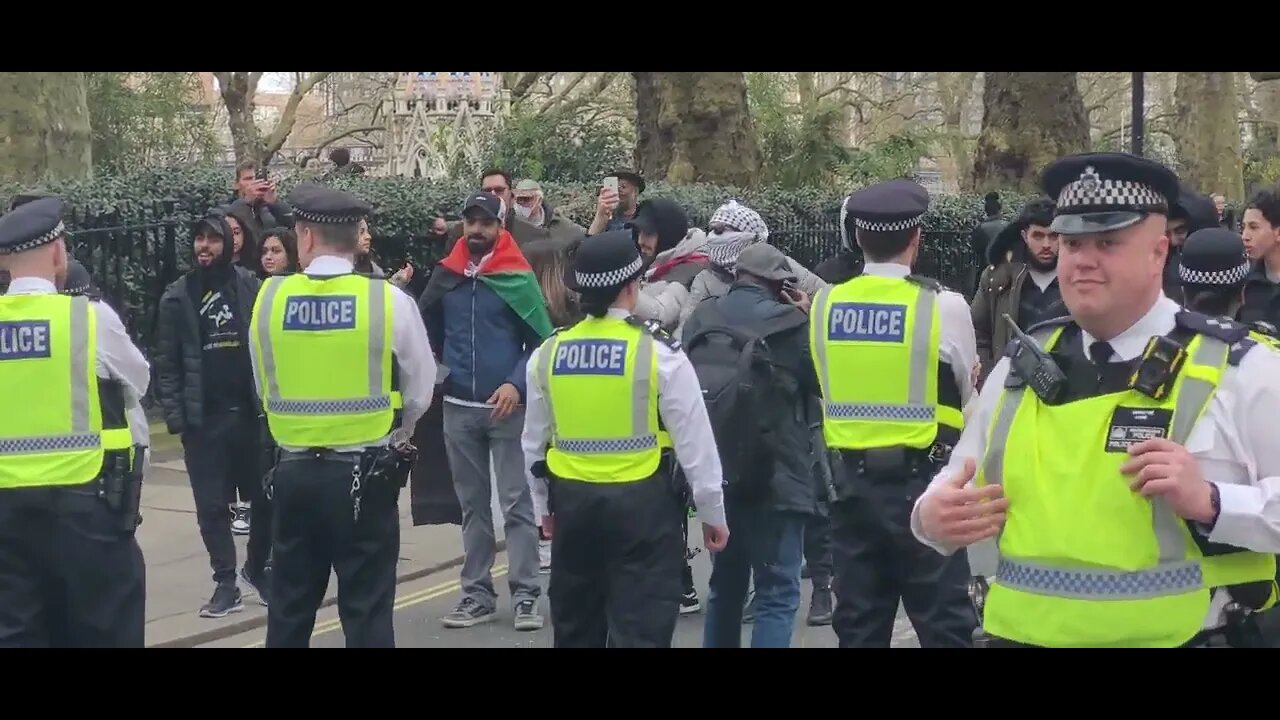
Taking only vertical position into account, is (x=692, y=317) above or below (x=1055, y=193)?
below

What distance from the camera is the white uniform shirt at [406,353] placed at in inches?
245

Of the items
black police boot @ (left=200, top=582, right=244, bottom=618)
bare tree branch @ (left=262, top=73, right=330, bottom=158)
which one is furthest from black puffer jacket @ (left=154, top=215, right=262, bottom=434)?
bare tree branch @ (left=262, top=73, right=330, bottom=158)

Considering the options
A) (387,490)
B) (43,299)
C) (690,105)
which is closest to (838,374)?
(387,490)

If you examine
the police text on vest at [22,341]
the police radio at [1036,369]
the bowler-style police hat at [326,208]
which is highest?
the bowler-style police hat at [326,208]

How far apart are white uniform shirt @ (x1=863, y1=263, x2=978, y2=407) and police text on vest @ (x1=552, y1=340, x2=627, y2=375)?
47.0 inches

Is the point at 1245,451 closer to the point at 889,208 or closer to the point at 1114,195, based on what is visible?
the point at 1114,195

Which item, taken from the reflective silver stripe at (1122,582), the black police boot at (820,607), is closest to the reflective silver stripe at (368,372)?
the black police boot at (820,607)

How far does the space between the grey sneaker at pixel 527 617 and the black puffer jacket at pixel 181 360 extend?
1.95 meters

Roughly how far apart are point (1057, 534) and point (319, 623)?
19.4 feet

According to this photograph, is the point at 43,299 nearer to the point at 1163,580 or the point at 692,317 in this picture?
the point at 692,317

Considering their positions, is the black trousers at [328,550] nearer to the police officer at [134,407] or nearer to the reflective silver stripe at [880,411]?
the police officer at [134,407]

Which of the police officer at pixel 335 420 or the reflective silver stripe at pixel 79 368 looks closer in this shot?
the reflective silver stripe at pixel 79 368

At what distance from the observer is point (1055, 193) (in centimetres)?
350

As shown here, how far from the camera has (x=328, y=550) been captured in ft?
20.3
